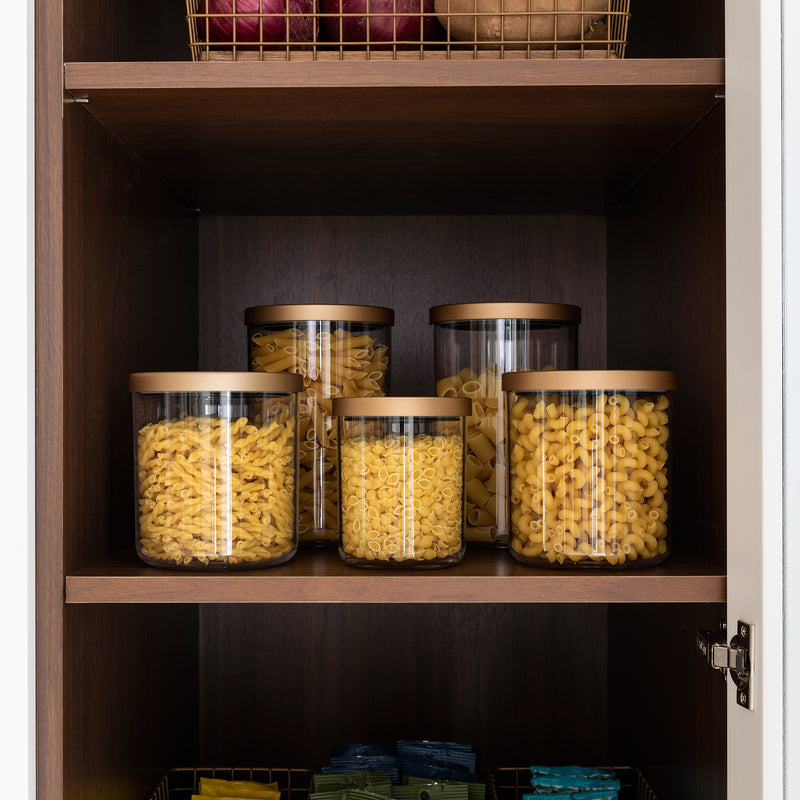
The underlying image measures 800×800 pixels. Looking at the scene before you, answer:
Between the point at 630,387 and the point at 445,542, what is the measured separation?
8.6 inches

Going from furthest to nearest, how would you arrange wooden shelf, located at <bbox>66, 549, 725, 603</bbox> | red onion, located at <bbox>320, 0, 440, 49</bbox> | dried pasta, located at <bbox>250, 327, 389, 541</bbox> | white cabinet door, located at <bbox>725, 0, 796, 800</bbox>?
dried pasta, located at <bbox>250, 327, 389, 541</bbox>
red onion, located at <bbox>320, 0, 440, 49</bbox>
wooden shelf, located at <bbox>66, 549, 725, 603</bbox>
white cabinet door, located at <bbox>725, 0, 796, 800</bbox>

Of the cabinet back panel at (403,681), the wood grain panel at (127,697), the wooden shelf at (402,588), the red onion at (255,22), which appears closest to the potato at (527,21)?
the red onion at (255,22)

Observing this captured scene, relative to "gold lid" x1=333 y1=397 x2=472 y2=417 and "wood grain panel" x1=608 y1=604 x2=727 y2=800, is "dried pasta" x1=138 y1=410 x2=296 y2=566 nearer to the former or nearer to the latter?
"gold lid" x1=333 y1=397 x2=472 y2=417

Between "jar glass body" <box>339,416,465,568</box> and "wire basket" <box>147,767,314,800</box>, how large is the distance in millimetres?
422

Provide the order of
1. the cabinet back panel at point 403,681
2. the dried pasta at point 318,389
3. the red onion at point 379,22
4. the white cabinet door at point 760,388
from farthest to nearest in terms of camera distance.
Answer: the cabinet back panel at point 403,681, the dried pasta at point 318,389, the red onion at point 379,22, the white cabinet door at point 760,388

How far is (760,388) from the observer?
0.62 meters

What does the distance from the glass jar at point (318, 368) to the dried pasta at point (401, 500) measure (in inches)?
5.0

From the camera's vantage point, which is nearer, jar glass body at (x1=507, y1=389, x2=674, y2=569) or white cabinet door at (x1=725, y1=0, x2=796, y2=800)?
white cabinet door at (x1=725, y1=0, x2=796, y2=800)

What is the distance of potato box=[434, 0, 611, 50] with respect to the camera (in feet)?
2.53

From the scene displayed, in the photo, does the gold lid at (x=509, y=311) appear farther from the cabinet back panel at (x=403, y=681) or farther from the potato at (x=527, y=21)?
the cabinet back panel at (x=403, y=681)

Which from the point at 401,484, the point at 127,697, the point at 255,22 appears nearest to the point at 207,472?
the point at 401,484

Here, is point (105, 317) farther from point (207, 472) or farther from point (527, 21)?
point (527, 21)

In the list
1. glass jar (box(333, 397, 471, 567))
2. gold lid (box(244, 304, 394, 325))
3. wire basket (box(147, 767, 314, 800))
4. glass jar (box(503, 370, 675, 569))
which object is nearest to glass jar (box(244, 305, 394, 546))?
gold lid (box(244, 304, 394, 325))

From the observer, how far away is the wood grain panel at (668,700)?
30.8 inches
